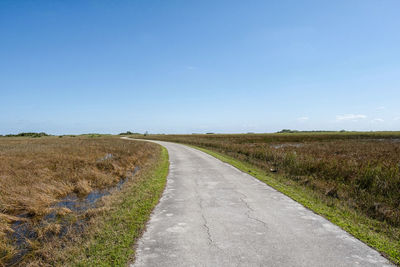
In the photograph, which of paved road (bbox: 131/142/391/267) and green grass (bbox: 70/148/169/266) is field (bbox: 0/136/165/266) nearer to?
→ green grass (bbox: 70/148/169/266)

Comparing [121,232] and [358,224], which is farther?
[358,224]

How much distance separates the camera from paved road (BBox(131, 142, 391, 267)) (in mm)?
3916

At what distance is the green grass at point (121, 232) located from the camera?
414cm

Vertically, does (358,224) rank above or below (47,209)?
above

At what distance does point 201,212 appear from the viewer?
21.1ft

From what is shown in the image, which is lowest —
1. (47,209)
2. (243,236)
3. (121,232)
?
(47,209)

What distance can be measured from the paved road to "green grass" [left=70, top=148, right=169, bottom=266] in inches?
11.9

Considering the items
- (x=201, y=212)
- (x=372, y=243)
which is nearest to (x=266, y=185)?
(x=201, y=212)

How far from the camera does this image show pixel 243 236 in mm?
4836

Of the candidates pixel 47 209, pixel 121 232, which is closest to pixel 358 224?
pixel 121 232

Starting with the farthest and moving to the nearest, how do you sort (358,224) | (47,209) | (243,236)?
(47,209) < (358,224) < (243,236)

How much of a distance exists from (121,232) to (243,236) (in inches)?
121

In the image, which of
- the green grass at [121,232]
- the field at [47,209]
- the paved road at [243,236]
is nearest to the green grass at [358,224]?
the paved road at [243,236]

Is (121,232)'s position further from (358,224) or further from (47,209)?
(358,224)
